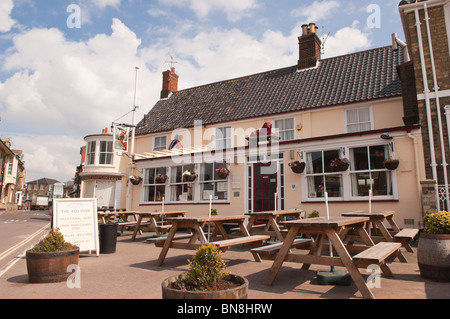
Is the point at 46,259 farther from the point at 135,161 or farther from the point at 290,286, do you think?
the point at 135,161

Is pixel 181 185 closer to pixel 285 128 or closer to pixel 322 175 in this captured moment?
pixel 285 128

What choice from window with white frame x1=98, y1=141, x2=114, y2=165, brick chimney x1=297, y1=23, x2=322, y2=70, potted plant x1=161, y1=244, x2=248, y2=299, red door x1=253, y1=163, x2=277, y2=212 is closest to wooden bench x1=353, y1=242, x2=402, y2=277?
potted plant x1=161, y1=244, x2=248, y2=299

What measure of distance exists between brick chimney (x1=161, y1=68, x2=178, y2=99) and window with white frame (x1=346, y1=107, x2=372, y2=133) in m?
14.3

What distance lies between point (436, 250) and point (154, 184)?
13.1m

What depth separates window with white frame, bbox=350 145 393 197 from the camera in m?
10.5

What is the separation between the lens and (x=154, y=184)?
638 inches

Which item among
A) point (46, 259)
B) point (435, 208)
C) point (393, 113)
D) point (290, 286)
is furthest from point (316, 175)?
point (46, 259)

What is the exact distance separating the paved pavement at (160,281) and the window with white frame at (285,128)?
8976 mm

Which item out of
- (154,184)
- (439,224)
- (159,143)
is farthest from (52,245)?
(159,143)

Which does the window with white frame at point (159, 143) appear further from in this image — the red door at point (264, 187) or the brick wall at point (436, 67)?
the brick wall at point (436, 67)

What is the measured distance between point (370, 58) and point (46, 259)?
17.3 m

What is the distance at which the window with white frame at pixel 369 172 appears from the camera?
10.5 meters

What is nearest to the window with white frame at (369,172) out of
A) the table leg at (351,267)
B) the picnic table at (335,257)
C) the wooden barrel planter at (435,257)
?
the wooden barrel planter at (435,257)
